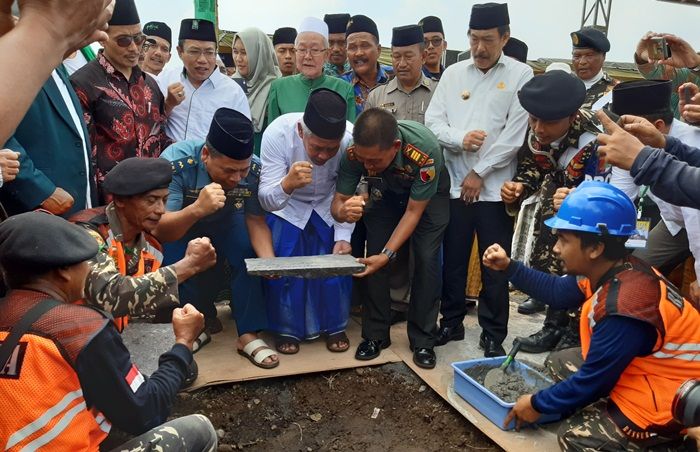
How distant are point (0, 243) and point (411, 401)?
2.46m

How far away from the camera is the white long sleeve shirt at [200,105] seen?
13.6ft

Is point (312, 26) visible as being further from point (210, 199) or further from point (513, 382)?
point (513, 382)

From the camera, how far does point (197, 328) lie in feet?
7.30

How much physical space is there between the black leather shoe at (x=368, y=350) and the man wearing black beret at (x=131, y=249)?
5.01ft

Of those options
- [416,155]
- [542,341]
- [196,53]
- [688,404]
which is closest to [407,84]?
[416,155]

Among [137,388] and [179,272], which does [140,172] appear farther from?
[137,388]

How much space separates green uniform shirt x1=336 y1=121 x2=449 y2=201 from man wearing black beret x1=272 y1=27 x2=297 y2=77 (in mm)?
2108

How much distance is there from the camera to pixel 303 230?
388 centimetres

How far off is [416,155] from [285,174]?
0.87 meters

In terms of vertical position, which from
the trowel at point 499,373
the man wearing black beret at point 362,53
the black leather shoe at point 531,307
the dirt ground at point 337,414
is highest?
the man wearing black beret at point 362,53

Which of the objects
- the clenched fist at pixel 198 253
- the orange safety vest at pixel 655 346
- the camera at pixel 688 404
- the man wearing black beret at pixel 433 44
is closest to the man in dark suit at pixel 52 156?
the clenched fist at pixel 198 253

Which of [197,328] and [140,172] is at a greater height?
[140,172]

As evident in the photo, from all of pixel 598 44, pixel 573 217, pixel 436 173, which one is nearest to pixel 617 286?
pixel 573 217

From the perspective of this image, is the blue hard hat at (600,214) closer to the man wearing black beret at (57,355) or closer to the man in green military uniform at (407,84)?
the man wearing black beret at (57,355)
